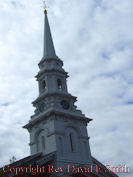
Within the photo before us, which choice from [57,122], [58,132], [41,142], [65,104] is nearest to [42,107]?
A: [65,104]

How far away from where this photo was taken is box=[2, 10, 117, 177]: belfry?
38.5m

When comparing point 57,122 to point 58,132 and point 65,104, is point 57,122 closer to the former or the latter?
point 58,132

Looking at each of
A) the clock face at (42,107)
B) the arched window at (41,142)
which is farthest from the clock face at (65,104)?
the arched window at (41,142)

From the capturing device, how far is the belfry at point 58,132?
38469mm

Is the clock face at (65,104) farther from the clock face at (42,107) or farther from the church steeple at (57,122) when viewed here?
the clock face at (42,107)

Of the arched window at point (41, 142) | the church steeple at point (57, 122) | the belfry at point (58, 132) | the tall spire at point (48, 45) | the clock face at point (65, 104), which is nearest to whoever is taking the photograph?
the belfry at point (58, 132)

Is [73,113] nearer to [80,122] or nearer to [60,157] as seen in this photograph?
[80,122]

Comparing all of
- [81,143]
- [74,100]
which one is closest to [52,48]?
[74,100]

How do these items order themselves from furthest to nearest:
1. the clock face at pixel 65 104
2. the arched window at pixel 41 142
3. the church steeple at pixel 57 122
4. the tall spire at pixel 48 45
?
the tall spire at pixel 48 45, the clock face at pixel 65 104, the arched window at pixel 41 142, the church steeple at pixel 57 122

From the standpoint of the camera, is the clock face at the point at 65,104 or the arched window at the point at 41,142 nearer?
the arched window at the point at 41,142

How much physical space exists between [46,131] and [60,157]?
443 cm

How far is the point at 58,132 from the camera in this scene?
40.5m

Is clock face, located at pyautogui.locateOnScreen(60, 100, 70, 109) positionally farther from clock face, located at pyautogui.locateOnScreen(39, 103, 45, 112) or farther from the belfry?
clock face, located at pyautogui.locateOnScreen(39, 103, 45, 112)

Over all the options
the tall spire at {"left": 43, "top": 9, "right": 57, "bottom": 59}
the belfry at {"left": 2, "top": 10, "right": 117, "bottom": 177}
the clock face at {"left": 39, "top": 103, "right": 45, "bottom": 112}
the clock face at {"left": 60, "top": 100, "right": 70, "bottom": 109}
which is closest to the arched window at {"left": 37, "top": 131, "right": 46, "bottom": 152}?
the belfry at {"left": 2, "top": 10, "right": 117, "bottom": 177}
